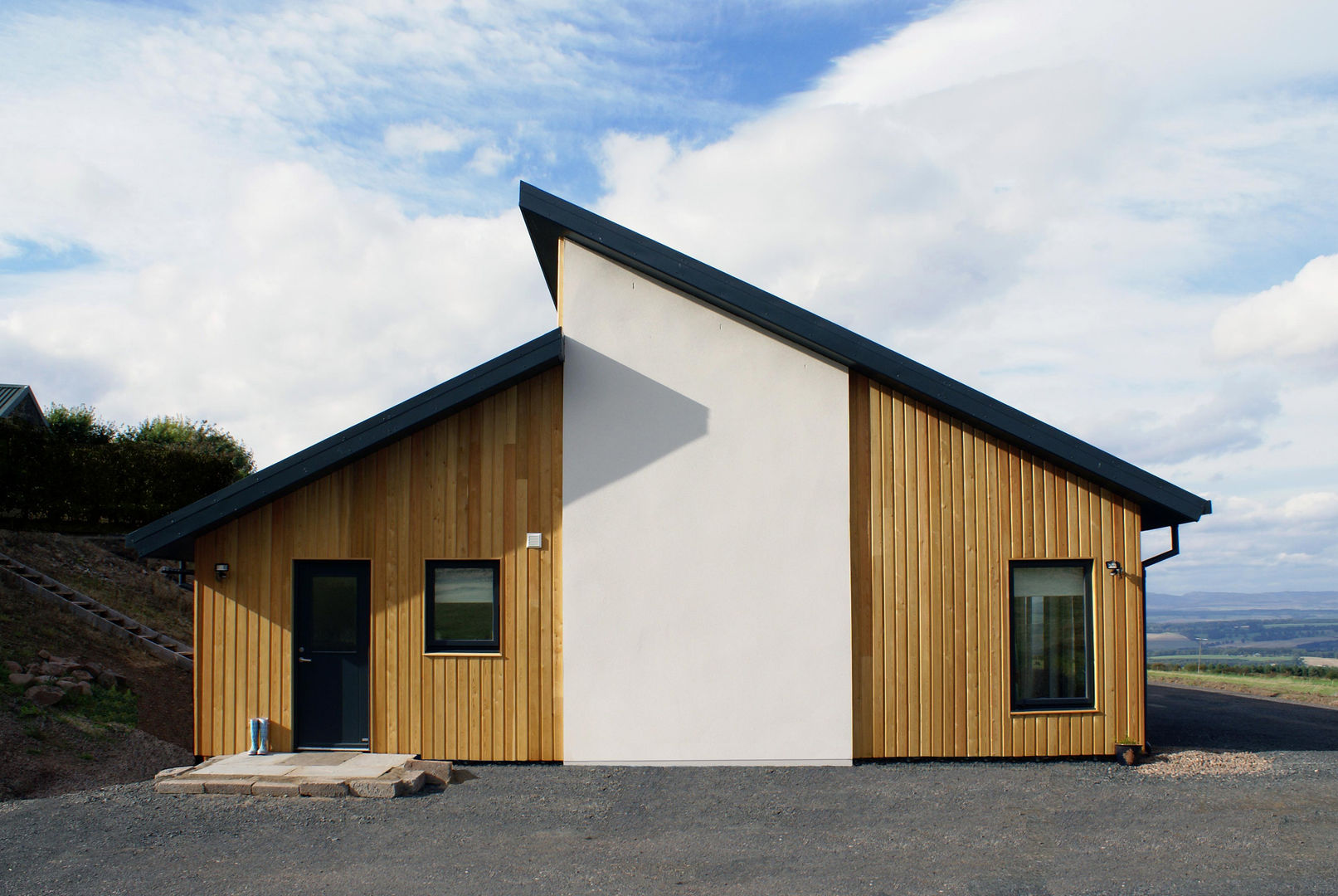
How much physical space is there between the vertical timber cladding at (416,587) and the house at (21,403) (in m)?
23.8

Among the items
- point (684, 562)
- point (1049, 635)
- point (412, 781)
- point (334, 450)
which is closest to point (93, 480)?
point (334, 450)

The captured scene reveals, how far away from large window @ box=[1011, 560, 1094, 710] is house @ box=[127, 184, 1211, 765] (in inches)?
1.2

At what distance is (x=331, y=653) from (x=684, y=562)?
4.08m

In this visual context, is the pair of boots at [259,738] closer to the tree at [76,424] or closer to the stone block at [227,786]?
the stone block at [227,786]

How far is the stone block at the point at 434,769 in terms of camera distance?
8.50 metres

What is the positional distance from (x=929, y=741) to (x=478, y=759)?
4.98 m

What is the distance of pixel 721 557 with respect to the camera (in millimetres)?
9430

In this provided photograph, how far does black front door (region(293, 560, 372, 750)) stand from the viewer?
369 inches

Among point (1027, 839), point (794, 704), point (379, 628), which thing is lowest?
point (1027, 839)

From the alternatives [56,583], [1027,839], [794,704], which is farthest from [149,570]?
[1027,839]

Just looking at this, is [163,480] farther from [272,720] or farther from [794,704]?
[794,704]

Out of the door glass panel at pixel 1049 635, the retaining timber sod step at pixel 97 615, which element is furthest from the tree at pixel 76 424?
the door glass panel at pixel 1049 635

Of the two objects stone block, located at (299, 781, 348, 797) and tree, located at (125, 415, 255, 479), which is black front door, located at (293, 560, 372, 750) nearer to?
stone block, located at (299, 781, 348, 797)

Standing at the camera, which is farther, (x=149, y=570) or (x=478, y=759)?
(x=149, y=570)
